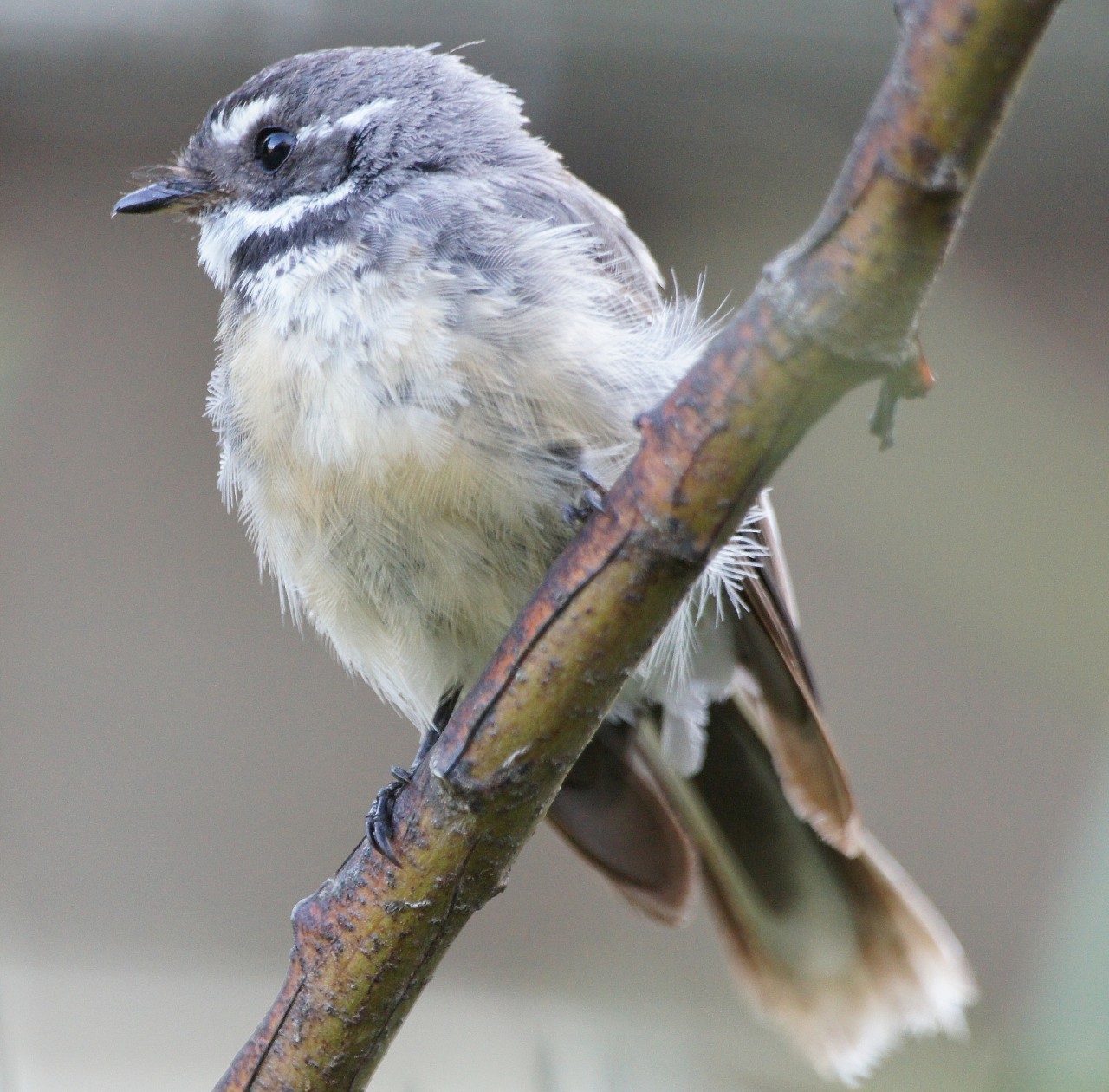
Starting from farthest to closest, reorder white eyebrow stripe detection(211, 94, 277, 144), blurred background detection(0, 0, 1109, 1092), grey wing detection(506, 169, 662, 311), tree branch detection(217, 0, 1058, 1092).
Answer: blurred background detection(0, 0, 1109, 1092) → white eyebrow stripe detection(211, 94, 277, 144) → grey wing detection(506, 169, 662, 311) → tree branch detection(217, 0, 1058, 1092)

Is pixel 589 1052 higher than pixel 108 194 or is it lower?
higher

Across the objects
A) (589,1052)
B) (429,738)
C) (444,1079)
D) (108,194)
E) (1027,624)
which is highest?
(1027,624)

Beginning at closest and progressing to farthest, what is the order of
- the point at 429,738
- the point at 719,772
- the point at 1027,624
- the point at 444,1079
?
the point at 1027,624 → the point at 444,1079 → the point at 429,738 → the point at 719,772

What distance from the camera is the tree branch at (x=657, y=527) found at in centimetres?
114

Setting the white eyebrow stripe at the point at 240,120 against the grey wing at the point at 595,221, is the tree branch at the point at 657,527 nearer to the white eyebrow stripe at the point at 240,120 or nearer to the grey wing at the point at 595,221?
the grey wing at the point at 595,221

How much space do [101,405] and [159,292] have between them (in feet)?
1.36

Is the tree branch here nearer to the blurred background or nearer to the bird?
the bird

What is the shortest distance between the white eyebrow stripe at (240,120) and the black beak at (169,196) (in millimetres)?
104

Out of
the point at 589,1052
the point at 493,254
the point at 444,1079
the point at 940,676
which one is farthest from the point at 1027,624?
the point at 940,676

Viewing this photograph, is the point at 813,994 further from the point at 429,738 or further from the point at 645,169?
the point at 645,169

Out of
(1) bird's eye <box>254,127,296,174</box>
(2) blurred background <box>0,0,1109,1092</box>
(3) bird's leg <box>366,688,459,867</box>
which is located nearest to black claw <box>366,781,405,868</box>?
(3) bird's leg <box>366,688,459,867</box>

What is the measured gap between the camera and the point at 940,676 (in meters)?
4.04

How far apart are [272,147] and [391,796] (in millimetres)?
1295

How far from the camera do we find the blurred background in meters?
3.69
